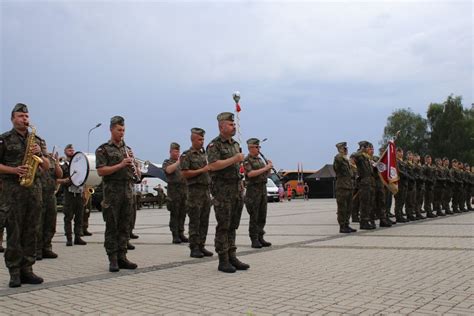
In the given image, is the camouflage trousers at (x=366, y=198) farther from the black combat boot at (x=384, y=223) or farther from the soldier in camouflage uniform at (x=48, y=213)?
the soldier in camouflage uniform at (x=48, y=213)

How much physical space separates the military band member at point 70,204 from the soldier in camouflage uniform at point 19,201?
4.44 metres

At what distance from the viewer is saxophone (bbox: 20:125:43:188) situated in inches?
241

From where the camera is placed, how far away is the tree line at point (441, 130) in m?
65.2

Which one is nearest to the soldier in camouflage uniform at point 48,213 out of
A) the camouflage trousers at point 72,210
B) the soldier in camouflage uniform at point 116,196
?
the camouflage trousers at point 72,210

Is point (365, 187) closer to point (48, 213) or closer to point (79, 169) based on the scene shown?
point (79, 169)

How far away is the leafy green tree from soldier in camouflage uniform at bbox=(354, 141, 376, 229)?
59.2m

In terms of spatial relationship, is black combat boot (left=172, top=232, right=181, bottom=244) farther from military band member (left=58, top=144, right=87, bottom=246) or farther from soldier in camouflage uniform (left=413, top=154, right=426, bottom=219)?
soldier in camouflage uniform (left=413, top=154, right=426, bottom=219)

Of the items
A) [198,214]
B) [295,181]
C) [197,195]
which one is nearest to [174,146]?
[197,195]

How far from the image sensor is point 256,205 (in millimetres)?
10031

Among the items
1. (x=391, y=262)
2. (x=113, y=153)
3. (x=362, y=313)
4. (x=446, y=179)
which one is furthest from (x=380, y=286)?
(x=446, y=179)

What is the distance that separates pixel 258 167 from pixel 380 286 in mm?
4876

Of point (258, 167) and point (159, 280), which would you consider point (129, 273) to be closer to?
point (159, 280)

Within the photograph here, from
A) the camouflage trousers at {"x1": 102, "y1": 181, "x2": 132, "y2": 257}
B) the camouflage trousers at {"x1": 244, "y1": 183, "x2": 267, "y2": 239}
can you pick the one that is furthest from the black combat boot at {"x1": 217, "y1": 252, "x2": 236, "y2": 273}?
the camouflage trousers at {"x1": 244, "y1": 183, "x2": 267, "y2": 239}

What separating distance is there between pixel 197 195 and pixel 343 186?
4880mm
